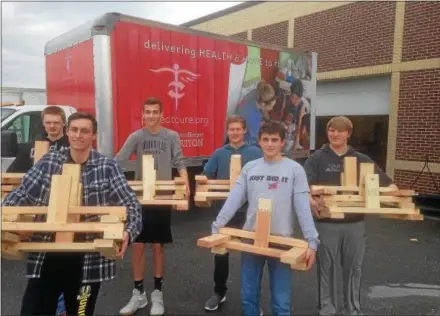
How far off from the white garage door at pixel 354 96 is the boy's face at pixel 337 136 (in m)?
7.94

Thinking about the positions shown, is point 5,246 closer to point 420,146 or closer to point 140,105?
point 140,105

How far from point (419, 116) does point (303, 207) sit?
26.6ft

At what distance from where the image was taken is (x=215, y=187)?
3.44 metres

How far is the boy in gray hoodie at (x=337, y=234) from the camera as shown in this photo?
10.9 feet

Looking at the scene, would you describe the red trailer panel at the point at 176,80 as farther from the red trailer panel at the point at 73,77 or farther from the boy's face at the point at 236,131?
the boy's face at the point at 236,131

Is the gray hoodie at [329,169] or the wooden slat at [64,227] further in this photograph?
the gray hoodie at [329,169]

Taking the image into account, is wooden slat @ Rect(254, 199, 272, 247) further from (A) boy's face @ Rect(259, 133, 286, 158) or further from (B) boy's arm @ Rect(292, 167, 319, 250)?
(A) boy's face @ Rect(259, 133, 286, 158)

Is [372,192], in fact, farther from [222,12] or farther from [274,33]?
[222,12]

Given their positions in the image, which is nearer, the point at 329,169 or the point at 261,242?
the point at 261,242

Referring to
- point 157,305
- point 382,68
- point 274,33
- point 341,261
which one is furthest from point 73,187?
point 274,33

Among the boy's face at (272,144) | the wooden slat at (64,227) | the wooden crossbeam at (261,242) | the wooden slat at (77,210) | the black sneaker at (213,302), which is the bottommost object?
the black sneaker at (213,302)

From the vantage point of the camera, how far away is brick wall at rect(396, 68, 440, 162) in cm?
924

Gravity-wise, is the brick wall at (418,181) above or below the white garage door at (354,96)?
below

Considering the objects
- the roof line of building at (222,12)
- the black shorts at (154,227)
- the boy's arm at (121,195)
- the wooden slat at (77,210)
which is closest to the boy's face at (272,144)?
the boy's arm at (121,195)
